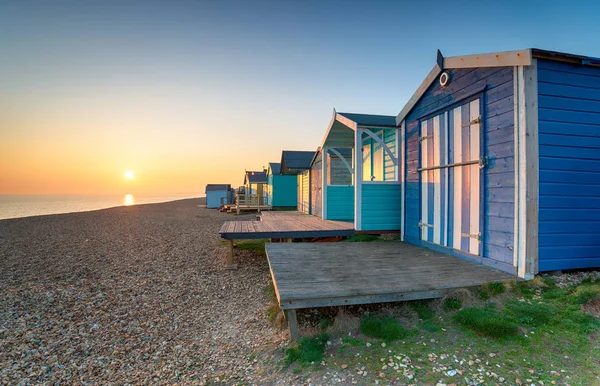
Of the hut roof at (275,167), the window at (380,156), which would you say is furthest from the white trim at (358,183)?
the hut roof at (275,167)

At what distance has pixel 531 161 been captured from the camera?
365 cm

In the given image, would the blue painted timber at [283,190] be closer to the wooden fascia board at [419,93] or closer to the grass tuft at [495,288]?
the wooden fascia board at [419,93]

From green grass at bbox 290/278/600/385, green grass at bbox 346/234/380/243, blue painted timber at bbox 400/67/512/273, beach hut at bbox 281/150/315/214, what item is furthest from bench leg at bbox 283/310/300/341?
beach hut at bbox 281/150/315/214

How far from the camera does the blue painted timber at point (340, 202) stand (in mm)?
9789

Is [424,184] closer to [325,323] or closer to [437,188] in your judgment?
[437,188]

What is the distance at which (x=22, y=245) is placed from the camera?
1098 centimetres

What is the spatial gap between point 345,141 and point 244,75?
6.23 m

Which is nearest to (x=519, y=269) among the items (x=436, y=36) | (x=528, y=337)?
(x=528, y=337)

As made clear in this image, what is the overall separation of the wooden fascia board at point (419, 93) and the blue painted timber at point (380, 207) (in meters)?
1.71

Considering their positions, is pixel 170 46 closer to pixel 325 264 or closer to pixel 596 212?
pixel 325 264

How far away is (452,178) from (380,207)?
7.64 ft

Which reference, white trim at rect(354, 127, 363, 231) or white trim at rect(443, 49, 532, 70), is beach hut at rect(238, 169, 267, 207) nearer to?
white trim at rect(354, 127, 363, 231)

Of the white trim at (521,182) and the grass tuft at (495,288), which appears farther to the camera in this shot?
the white trim at (521,182)

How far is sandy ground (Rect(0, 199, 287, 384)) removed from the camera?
2.91 meters
